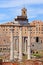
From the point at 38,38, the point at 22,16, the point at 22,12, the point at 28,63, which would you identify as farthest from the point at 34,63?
the point at 38,38

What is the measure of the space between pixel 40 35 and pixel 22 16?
48042 millimetres

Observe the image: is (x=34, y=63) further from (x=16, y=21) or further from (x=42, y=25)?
(x=42, y=25)

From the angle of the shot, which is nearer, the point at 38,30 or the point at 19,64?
the point at 19,64

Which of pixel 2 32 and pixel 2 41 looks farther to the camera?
pixel 2 32

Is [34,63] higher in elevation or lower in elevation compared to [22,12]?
lower

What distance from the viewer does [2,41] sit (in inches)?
2440

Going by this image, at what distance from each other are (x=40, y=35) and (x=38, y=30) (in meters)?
1.65

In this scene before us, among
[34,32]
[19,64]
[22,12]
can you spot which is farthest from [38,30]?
[19,64]

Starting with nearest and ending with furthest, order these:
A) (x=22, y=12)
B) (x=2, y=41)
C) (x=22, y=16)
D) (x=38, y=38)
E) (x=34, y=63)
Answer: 1. (x=34, y=63)
2. (x=22, y=16)
3. (x=22, y=12)
4. (x=2, y=41)
5. (x=38, y=38)

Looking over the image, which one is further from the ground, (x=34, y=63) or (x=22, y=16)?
(x=22, y=16)

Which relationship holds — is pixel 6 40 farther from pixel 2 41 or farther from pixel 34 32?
pixel 34 32

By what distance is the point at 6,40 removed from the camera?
205 feet

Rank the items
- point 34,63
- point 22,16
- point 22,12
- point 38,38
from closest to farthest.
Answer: point 34,63, point 22,16, point 22,12, point 38,38

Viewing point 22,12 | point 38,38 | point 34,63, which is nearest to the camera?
point 34,63
